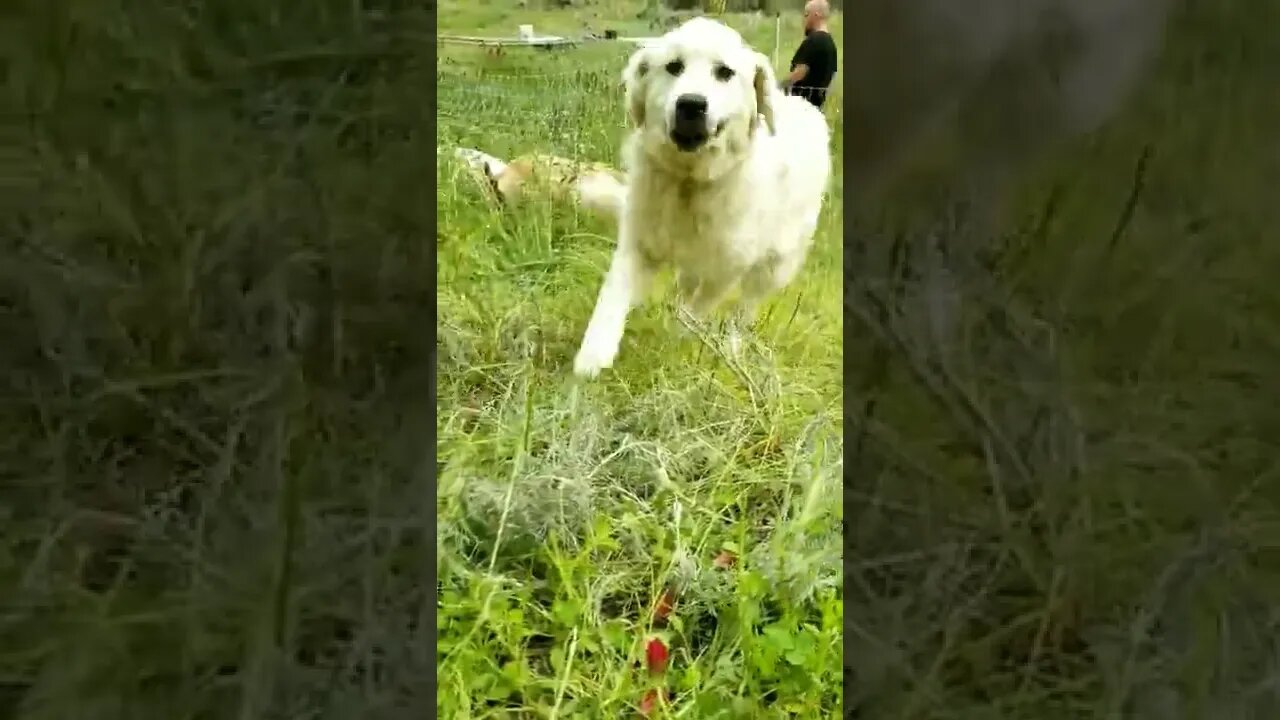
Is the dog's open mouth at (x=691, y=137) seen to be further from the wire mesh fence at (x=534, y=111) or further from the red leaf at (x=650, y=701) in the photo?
the red leaf at (x=650, y=701)

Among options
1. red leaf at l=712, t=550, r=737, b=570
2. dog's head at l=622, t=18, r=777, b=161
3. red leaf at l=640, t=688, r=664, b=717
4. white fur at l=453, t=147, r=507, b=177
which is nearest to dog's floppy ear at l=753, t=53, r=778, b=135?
dog's head at l=622, t=18, r=777, b=161

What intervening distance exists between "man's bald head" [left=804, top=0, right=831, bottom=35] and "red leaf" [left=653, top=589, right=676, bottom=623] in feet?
1.54

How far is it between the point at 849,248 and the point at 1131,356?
0.81ft

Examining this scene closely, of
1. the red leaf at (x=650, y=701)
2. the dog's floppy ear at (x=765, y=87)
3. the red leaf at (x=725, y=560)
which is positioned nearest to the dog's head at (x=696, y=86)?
the dog's floppy ear at (x=765, y=87)

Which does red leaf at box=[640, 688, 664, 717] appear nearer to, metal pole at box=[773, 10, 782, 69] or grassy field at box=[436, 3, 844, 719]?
grassy field at box=[436, 3, 844, 719]

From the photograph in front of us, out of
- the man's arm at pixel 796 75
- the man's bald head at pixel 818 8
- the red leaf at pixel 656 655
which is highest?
the man's bald head at pixel 818 8

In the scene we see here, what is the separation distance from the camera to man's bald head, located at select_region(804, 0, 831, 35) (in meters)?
0.84

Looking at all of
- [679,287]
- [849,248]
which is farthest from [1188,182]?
[679,287]

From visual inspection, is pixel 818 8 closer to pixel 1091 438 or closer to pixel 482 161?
pixel 482 161

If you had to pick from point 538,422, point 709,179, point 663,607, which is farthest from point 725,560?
point 709,179

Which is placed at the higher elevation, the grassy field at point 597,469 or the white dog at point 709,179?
the white dog at point 709,179

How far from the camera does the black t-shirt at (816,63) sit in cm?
84

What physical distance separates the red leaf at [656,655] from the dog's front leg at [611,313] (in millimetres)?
221

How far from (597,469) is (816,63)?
0.37 meters
